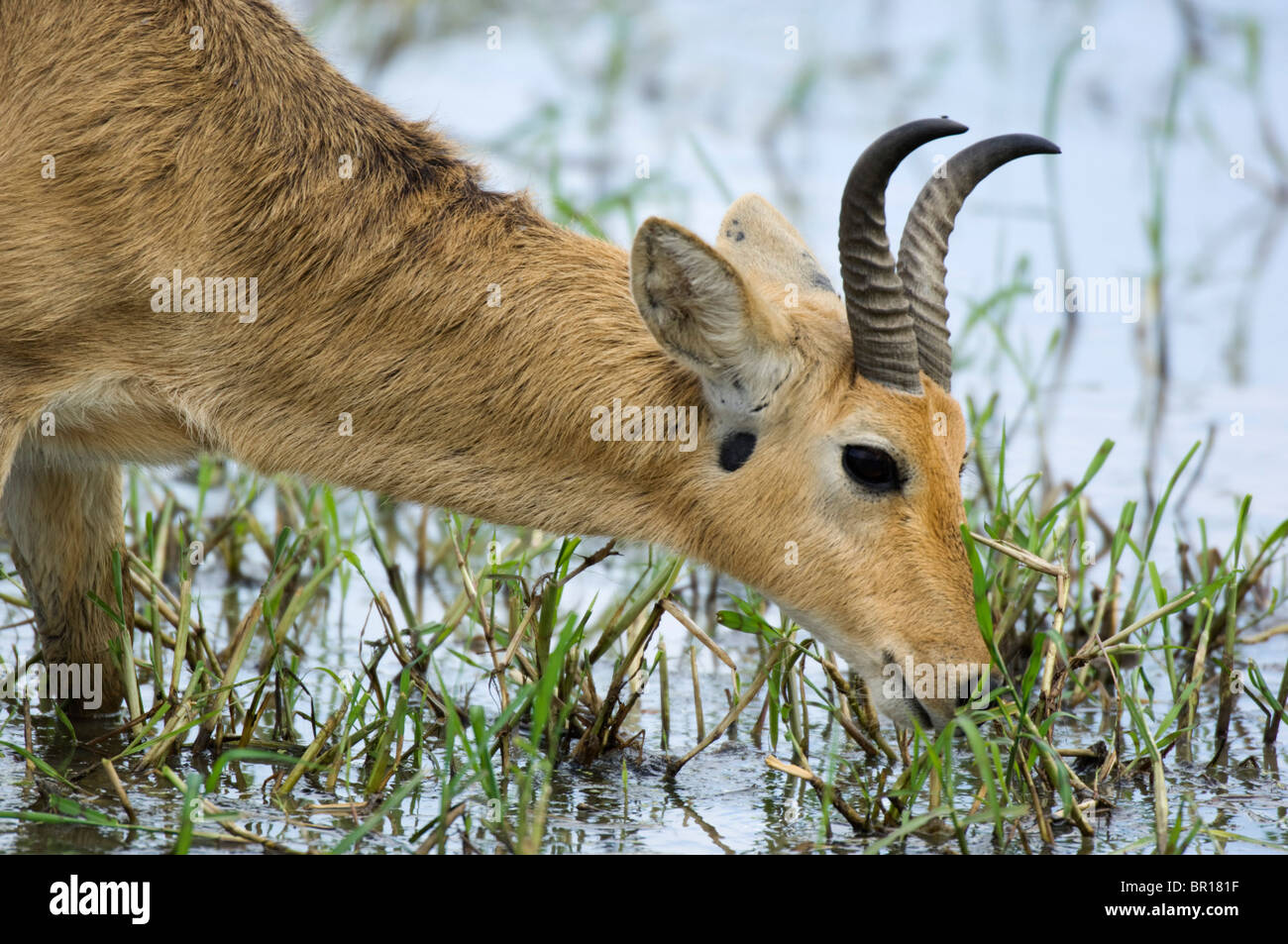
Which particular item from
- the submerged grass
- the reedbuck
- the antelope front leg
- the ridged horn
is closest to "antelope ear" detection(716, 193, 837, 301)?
the reedbuck

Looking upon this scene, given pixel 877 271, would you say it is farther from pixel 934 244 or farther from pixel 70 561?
pixel 70 561

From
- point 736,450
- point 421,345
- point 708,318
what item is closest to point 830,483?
point 736,450

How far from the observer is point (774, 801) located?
6.30m

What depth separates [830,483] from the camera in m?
6.03

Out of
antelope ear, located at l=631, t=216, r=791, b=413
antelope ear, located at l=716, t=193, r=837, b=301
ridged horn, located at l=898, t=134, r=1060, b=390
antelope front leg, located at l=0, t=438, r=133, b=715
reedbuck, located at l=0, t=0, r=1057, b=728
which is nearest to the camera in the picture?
antelope ear, located at l=631, t=216, r=791, b=413

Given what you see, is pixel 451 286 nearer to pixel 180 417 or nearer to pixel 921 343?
pixel 180 417

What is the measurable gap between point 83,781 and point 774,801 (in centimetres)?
249

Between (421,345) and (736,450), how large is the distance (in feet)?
3.98

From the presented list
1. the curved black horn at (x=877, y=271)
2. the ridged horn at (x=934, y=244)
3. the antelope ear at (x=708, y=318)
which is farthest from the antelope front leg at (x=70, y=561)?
the ridged horn at (x=934, y=244)

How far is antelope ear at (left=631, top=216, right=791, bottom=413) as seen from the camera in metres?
5.79

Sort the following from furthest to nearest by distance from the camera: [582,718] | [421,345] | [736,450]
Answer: [582,718] → [421,345] → [736,450]

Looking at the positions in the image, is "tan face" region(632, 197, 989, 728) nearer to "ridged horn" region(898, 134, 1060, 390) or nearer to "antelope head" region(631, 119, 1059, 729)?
"antelope head" region(631, 119, 1059, 729)

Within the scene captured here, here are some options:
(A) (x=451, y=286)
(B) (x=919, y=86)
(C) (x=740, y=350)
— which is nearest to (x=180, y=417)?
(A) (x=451, y=286)

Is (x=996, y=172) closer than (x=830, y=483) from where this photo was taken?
No
